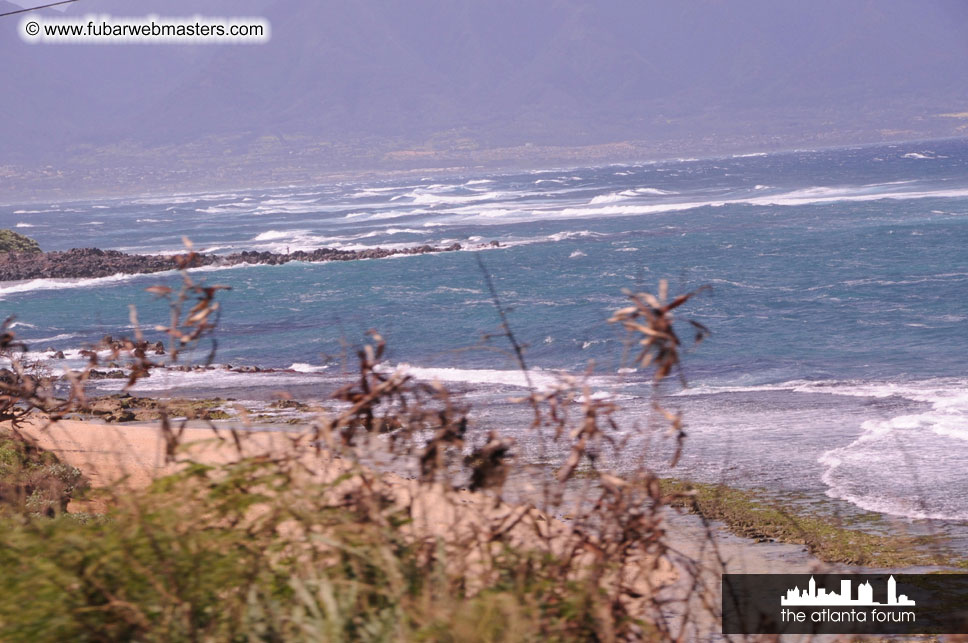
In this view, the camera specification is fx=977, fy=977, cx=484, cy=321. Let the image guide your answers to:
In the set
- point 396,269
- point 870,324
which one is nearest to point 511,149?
point 396,269

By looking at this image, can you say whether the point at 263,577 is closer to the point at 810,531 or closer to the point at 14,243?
the point at 810,531

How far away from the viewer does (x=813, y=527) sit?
11.2 metres

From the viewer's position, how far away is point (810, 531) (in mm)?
10984

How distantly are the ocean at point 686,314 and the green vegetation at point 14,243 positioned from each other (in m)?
6.06

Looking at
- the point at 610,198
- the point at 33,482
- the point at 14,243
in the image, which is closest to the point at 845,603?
the point at 33,482

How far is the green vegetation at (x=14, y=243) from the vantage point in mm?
54388

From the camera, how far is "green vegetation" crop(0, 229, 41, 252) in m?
54.4

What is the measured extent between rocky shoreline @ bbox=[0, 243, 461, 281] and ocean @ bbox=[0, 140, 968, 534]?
5.93ft

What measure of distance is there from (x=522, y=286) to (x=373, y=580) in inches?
1364

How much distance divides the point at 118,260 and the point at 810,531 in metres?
46.4

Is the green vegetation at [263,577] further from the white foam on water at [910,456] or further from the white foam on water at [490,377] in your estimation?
the white foam on water at [490,377]

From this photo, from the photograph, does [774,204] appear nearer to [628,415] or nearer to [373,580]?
[628,415]

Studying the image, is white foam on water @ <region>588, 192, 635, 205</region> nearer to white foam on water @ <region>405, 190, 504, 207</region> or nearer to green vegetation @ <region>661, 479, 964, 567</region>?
white foam on water @ <region>405, 190, 504, 207</region>

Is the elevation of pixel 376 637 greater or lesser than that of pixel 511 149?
lesser
